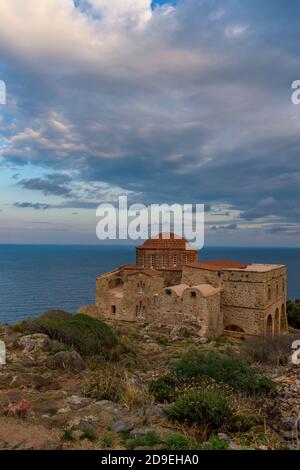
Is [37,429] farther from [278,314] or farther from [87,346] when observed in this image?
[278,314]

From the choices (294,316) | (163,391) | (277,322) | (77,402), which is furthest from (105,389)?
(294,316)

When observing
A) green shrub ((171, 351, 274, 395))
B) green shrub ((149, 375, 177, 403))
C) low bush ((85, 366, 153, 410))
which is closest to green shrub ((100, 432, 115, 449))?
low bush ((85, 366, 153, 410))

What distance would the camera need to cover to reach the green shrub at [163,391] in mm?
8242

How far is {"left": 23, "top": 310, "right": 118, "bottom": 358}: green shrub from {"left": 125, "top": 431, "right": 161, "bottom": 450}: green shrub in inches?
311

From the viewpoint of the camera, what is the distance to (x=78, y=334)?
14.3 m

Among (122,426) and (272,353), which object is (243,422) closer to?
(122,426)

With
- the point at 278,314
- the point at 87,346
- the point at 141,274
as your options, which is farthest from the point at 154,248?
the point at 87,346

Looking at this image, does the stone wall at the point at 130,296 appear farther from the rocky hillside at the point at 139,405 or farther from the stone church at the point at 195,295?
the rocky hillside at the point at 139,405

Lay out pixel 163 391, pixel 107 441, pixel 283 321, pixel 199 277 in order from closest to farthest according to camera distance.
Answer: pixel 107 441 < pixel 163 391 < pixel 199 277 < pixel 283 321

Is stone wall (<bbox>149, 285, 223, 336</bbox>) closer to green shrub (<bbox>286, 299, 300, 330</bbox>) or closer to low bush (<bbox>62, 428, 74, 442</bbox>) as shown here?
green shrub (<bbox>286, 299, 300, 330</bbox>)

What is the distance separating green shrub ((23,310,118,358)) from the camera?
538 inches

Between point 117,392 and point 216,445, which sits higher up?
point 216,445

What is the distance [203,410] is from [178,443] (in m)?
1.27

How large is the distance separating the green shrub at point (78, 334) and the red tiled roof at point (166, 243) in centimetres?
1999
